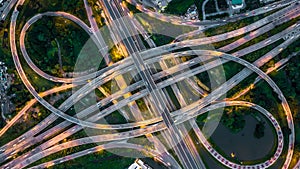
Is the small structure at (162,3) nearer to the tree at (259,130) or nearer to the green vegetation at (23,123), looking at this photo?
the tree at (259,130)

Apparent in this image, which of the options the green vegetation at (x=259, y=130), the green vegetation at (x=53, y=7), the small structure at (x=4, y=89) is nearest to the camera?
the green vegetation at (x=259, y=130)

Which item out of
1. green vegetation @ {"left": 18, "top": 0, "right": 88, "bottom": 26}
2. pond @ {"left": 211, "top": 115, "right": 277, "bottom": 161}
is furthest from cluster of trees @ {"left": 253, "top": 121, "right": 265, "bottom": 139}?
green vegetation @ {"left": 18, "top": 0, "right": 88, "bottom": 26}

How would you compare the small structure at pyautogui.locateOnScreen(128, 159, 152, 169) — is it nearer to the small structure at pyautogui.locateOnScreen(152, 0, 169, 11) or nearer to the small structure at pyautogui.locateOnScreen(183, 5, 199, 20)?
the small structure at pyautogui.locateOnScreen(183, 5, 199, 20)

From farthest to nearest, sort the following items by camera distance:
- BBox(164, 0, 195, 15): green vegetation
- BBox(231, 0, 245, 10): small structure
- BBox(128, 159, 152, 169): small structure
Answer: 1. BBox(164, 0, 195, 15): green vegetation
2. BBox(128, 159, 152, 169): small structure
3. BBox(231, 0, 245, 10): small structure

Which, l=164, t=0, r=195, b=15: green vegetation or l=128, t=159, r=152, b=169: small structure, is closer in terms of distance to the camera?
l=128, t=159, r=152, b=169: small structure

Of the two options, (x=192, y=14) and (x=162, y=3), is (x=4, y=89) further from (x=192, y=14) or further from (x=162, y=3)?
(x=192, y=14)

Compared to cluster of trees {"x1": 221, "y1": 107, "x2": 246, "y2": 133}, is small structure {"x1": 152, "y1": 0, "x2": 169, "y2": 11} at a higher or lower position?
higher

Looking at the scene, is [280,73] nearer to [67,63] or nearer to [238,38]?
[238,38]

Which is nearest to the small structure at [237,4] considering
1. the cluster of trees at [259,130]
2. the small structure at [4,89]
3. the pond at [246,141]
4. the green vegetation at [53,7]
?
the pond at [246,141]

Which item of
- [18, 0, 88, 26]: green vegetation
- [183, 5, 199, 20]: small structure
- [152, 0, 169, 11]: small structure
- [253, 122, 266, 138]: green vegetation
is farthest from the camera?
[18, 0, 88, 26]: green vegetation

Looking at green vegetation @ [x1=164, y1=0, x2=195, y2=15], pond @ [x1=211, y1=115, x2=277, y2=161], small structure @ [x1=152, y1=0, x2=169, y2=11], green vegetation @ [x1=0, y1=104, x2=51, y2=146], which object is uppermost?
small structure @ [x1=152, y1=0, x2=169, y2=11]

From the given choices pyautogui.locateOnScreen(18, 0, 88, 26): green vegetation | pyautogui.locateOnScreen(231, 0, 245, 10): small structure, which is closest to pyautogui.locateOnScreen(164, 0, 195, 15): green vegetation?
pyautogui.locateOnScreen(231, 0, 245, 10): small structure

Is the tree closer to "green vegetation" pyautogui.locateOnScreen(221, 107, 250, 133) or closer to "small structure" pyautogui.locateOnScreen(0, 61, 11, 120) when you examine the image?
"green vegetation" pyautogui.locateOnScreen(221, 107, 250, 133)
